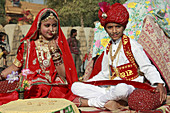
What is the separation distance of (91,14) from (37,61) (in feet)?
61.9

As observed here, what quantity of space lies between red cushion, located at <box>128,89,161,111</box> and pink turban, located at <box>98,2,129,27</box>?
120cm

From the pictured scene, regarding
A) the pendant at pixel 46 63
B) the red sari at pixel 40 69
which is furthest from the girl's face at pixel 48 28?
the pendant at pixel 46 63

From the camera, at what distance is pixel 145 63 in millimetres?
3572

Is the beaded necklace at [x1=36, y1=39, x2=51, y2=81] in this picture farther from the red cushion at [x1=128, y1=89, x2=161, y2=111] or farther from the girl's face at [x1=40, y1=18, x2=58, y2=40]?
the red cushion at [x1=128, y1=89, x2=161, y2=111]

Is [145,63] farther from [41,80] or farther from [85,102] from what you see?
[41,80]

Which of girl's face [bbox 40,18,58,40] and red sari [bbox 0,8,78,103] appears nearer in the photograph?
red sari [bbox 0,8,78,103]

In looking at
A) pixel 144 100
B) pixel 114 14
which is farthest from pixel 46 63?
pixel 144 100

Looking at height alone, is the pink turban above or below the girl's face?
above

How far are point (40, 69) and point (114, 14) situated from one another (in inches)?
67.2

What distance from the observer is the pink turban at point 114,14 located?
3.73 m

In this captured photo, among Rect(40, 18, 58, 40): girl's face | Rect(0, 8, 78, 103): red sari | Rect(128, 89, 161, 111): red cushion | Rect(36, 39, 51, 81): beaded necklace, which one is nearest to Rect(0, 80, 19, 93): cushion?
Rect(0, 8, 78, 103): red sari

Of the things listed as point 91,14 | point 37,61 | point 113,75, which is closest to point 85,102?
point 113,75

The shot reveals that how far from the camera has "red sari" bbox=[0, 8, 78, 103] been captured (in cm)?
402

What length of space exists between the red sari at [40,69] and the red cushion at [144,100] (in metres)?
1.13
